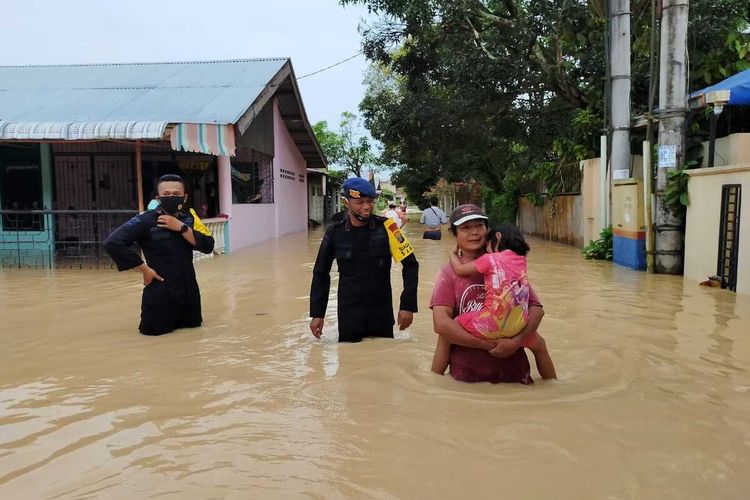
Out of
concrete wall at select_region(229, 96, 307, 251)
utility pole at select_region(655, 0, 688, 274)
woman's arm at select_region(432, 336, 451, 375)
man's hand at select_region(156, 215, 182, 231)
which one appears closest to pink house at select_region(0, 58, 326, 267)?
concrete wall at select_region(229, 96, 307, 251)

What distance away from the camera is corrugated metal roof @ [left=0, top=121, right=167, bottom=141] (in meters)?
11.1

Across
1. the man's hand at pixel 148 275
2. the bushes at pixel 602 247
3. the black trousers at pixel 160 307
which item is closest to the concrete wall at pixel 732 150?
the bushes at pixel 602 247

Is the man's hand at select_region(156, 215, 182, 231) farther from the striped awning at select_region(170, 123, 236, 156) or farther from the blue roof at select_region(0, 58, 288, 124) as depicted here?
the blue roof at select_region(0, 58, 288, 124)

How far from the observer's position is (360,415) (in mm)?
3605

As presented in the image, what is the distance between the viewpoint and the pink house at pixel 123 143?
11.8 m

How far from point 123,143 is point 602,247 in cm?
1044

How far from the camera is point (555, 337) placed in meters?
5.73

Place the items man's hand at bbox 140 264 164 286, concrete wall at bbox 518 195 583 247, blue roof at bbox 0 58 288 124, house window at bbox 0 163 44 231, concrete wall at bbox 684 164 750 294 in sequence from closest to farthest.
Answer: man's hand at bbox 140 264 164 286
concrete wall at bbox 684 164 750 294
blue roof at bbox 0 58 288 124
house window at bbox 0 163 44 231
concrete wall at bbox 518 195 583 247

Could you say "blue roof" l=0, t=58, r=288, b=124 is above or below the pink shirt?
above

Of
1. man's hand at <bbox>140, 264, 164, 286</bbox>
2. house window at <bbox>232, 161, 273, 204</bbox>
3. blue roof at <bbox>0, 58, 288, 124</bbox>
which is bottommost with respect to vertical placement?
man's hand at <bbox>140, 264, 164, 286</bbox>

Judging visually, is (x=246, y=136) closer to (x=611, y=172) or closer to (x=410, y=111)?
(x=410, y=111)

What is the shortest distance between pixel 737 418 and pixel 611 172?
9109 mm

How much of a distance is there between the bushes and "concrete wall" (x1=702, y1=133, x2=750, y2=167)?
2139 millimetres

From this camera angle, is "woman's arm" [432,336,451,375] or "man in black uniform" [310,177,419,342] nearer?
"woman's arm" [432,336,451,375]
